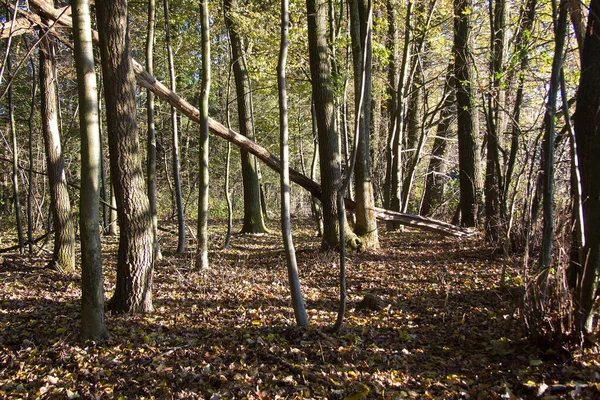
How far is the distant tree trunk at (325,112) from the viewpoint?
8.28m

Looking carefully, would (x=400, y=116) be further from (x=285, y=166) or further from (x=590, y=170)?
(x=590, y=170)

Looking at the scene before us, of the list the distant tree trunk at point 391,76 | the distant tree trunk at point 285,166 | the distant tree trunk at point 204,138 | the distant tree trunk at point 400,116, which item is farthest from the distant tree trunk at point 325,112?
the distant tree trunk at point 285,166

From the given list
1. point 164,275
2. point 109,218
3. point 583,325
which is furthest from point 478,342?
point 109,218

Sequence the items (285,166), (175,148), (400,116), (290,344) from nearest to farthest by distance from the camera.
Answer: (290,344) < (285,166) < (175,148) < (400,116)

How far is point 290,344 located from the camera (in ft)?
14.2

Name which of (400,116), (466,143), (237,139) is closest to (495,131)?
(466,143)

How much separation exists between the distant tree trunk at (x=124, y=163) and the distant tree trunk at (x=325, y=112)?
406cm

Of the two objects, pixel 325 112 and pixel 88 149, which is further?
pixel 325 112

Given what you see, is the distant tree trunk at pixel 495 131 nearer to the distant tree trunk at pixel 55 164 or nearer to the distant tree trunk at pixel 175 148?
the distant tree trunk at pixel 175 148

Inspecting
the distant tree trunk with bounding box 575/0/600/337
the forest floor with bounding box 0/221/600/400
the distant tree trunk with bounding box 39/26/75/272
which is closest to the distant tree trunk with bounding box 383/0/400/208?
the forest floor with bounding box 0/221/600/400

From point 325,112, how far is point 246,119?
425 cm

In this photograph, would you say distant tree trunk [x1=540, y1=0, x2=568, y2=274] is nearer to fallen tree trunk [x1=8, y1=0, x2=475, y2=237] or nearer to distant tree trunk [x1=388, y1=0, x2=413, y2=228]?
fallen tree trunk [x1=8, y1=0, x2=475, y2=237]

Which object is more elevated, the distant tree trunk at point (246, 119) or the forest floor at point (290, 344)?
the distant tree trunk at point (246, 119)

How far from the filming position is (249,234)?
1268 cm
